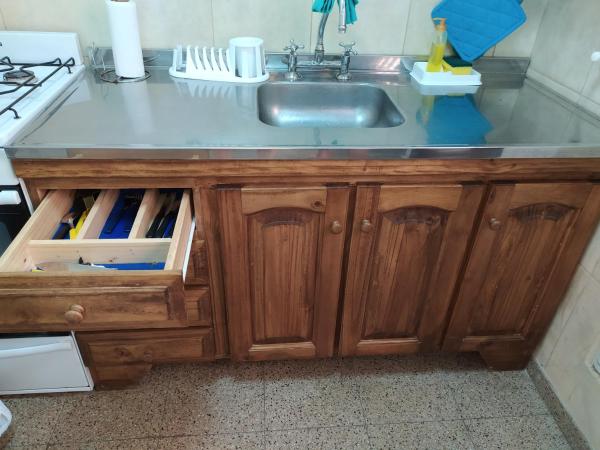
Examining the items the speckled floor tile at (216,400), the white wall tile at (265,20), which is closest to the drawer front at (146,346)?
the speckled floor tile at (216,400)

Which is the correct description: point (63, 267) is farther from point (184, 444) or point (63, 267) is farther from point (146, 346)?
point (184, 444)

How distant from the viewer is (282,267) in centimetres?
123

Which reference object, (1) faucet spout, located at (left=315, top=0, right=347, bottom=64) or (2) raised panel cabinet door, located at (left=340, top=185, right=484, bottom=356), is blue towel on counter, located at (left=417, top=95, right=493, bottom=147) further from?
(1) faucet spout, located at (left=315, top=0, right=347, bottom=64)

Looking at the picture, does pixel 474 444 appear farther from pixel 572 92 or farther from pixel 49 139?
pixel 49 139

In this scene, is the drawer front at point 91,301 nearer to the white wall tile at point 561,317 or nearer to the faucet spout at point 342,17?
the faucet spout at point 342,17

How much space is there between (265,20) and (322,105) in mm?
326

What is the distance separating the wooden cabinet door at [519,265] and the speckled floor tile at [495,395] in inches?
2.6

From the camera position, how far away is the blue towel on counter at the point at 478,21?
1371 millimetres

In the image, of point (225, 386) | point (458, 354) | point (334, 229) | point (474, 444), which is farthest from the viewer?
point (458, 354)

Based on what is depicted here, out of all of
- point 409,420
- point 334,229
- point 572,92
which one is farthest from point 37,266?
point 572,92

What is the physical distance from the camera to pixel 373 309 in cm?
135

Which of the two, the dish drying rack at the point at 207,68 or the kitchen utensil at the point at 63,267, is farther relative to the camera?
the dish drying rack at the point at 207,68

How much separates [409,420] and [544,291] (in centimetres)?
58

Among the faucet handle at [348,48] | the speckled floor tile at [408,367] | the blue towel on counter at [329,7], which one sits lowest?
the speckled floor tile at [408,367]
